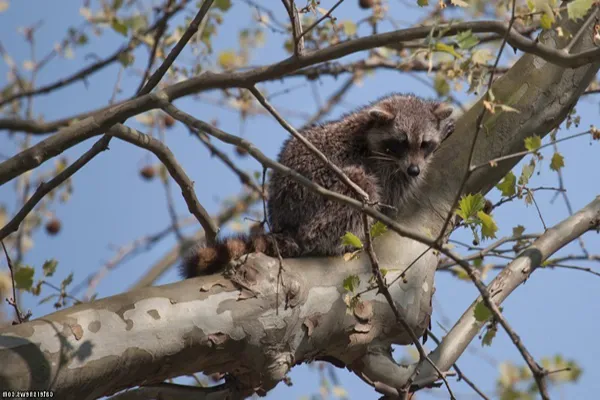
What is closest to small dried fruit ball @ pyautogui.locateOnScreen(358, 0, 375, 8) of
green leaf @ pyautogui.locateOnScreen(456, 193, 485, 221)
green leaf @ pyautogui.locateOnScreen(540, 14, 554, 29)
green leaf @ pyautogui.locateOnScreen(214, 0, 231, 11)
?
green leaf @ pyautogui.locateOnScreen(214, 0, 231, 11)

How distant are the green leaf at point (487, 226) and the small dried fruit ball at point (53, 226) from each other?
5.93m

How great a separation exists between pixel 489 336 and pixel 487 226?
1.96 feet

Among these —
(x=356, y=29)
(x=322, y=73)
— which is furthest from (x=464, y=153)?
(x=322, y=73)

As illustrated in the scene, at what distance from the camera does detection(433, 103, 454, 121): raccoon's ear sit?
5.86m

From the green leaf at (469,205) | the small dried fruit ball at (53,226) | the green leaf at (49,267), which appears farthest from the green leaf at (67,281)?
the small dried fruit ball at (53,226)

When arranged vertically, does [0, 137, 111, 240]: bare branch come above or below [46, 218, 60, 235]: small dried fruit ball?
below

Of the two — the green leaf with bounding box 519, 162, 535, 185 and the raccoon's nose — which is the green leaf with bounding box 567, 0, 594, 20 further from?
the raccoon's nose

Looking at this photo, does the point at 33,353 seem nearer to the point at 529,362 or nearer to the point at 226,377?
the point at 226,377

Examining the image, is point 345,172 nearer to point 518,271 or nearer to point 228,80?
point 518,271

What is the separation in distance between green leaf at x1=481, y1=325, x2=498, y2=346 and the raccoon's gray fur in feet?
2.83

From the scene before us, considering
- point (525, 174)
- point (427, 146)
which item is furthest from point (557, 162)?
point (427, 146)

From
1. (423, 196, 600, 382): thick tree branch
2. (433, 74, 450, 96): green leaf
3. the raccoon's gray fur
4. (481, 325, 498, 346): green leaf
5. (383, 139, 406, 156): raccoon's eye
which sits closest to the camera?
(481, 325, 498, 346): green leaf

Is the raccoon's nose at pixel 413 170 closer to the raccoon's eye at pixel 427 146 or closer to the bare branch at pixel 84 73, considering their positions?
the raccoon's eye at pixel 427 146

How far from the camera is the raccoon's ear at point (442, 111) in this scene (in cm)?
586
